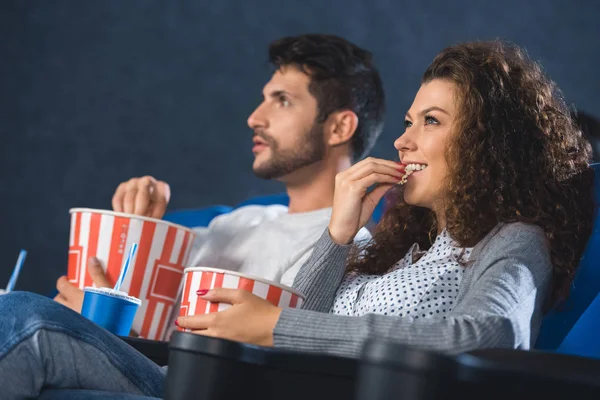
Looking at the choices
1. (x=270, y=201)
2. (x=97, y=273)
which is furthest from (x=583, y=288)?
(x=270, y=201)

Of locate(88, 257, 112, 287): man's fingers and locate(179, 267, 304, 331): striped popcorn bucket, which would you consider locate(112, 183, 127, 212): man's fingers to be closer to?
locate(88, 257, 112, 287): man's fingers

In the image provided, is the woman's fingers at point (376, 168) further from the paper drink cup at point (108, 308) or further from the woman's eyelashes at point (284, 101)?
the woman's eyelashes at point (284, 101)

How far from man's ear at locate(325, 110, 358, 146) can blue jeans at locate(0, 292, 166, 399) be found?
1232 millimetres

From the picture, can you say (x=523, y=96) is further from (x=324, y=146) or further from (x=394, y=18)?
(x=394, y=18)

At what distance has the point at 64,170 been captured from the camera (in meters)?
3.40

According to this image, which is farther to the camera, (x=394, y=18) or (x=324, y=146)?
(x=394, y=18)

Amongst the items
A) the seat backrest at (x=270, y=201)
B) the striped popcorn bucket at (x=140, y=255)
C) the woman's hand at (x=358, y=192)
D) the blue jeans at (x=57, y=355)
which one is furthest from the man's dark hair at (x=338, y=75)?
the blue jeans at (x=57, y=355)

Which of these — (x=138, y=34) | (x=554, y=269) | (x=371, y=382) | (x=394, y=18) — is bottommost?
(x=371, y=382)

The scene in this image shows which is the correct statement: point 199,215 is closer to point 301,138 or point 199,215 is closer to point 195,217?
point 195,217

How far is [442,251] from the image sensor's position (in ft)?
4.72

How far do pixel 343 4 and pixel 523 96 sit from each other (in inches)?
84.0

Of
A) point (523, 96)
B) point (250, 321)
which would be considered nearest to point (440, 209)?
point (523, 96)

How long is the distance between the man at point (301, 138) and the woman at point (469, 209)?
0.51 m

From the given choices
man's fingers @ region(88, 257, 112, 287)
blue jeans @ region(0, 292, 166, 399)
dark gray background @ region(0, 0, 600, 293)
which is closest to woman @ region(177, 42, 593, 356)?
blue jeans @ region(0, 292, 166, 399)
